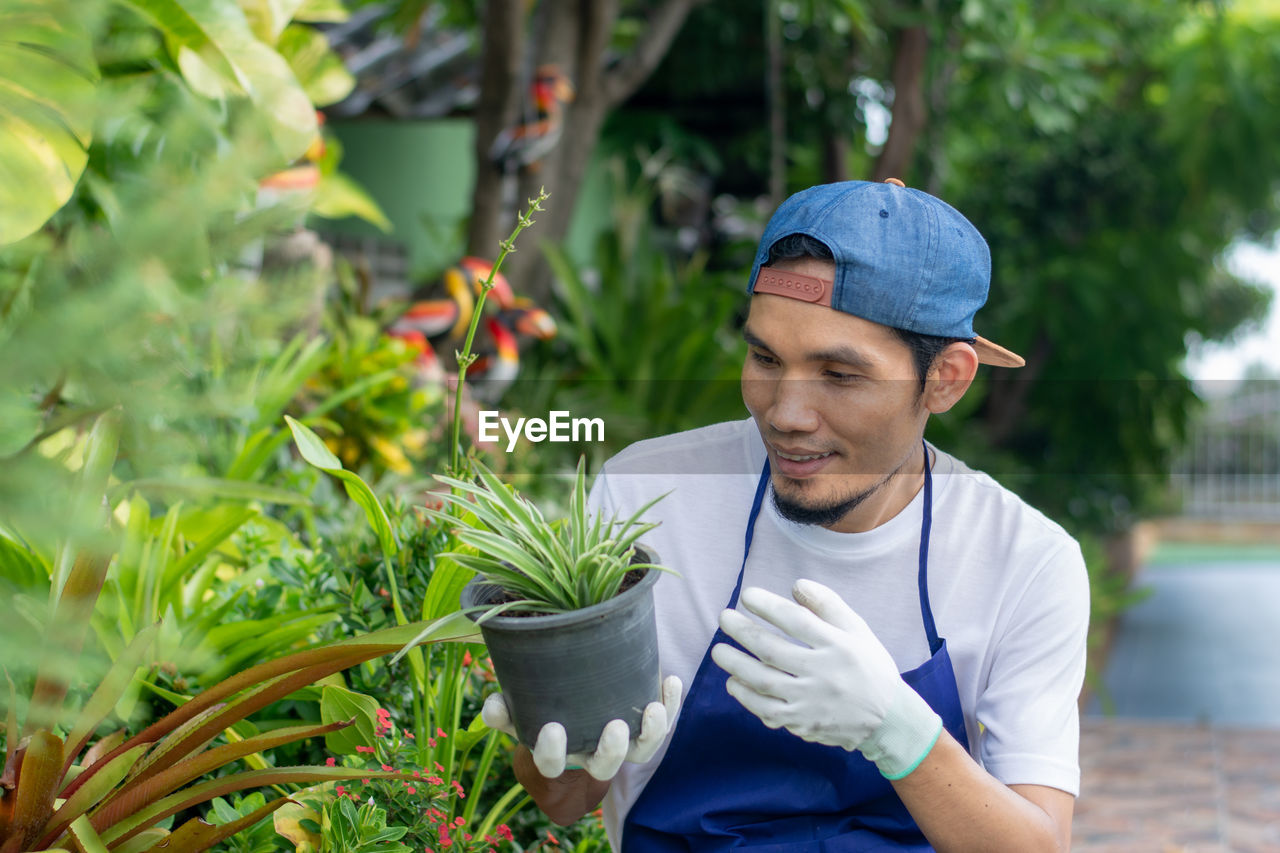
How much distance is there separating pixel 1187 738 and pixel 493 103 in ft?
14.5

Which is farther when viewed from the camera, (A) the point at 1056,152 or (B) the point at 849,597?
(A) the point at 1056,152

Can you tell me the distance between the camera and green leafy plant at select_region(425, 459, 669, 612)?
1188 mm

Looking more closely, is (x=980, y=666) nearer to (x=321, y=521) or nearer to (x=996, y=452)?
(x=321, y=521)

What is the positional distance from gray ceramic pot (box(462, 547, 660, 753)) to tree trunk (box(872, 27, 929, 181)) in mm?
4266

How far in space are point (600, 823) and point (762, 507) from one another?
689mm

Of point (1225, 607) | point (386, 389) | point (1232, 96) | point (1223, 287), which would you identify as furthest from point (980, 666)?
point (1223, 287)

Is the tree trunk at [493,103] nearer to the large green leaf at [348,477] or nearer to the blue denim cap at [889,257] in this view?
the large green leaf at [348,477]

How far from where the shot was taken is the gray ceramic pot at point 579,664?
111cm

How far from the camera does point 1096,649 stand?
260 inches

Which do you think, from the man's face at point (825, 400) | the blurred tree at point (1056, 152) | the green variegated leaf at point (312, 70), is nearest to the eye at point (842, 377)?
the man's face at point (825, 400)

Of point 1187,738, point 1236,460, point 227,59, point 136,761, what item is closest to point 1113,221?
point 1187,738

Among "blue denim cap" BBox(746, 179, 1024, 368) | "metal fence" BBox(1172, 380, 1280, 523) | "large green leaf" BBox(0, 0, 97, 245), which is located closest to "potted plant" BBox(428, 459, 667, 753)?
"blue denim cap" BBox(746, 179, 1024, 368)

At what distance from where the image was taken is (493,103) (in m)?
3.86

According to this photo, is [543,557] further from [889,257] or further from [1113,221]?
[1113,221]
